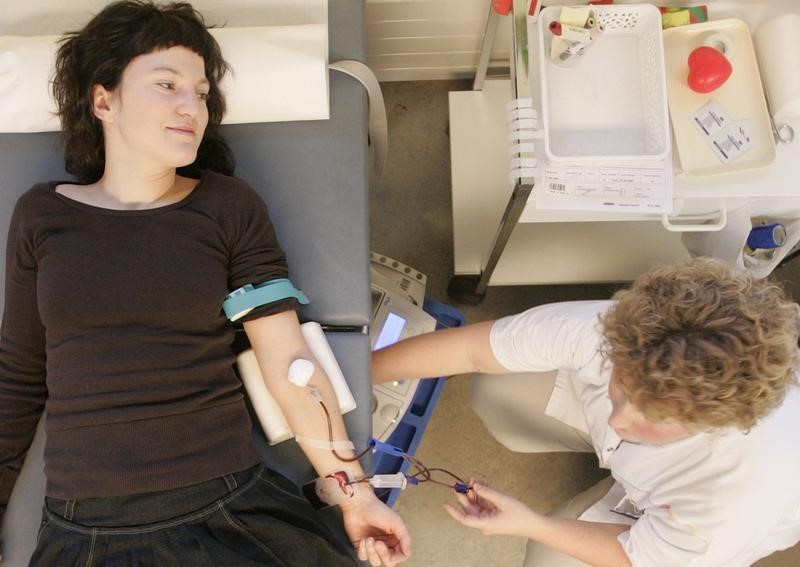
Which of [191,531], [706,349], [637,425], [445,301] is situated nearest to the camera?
[706,349]

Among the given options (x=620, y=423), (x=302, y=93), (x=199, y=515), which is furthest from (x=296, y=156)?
(x=620, y=423)

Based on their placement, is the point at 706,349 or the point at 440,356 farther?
the point at 440,356

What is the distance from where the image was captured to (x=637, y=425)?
100 centimetres

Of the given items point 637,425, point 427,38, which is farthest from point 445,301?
point 637,425

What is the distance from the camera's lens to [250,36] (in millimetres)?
1318

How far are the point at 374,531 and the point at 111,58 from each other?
1077 millimetres

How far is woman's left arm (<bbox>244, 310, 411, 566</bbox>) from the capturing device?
1197mm

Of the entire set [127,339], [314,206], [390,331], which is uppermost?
[314,206]

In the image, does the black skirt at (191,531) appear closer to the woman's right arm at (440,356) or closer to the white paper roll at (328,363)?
the white paper roll at (328,363)

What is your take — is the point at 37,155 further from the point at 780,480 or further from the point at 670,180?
the point at 780,480

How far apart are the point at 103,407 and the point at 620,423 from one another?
3.05 ft

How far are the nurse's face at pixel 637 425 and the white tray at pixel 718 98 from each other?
57cm

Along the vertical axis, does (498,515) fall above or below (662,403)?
below

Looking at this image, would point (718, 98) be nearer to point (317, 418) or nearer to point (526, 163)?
point (526, 163)
